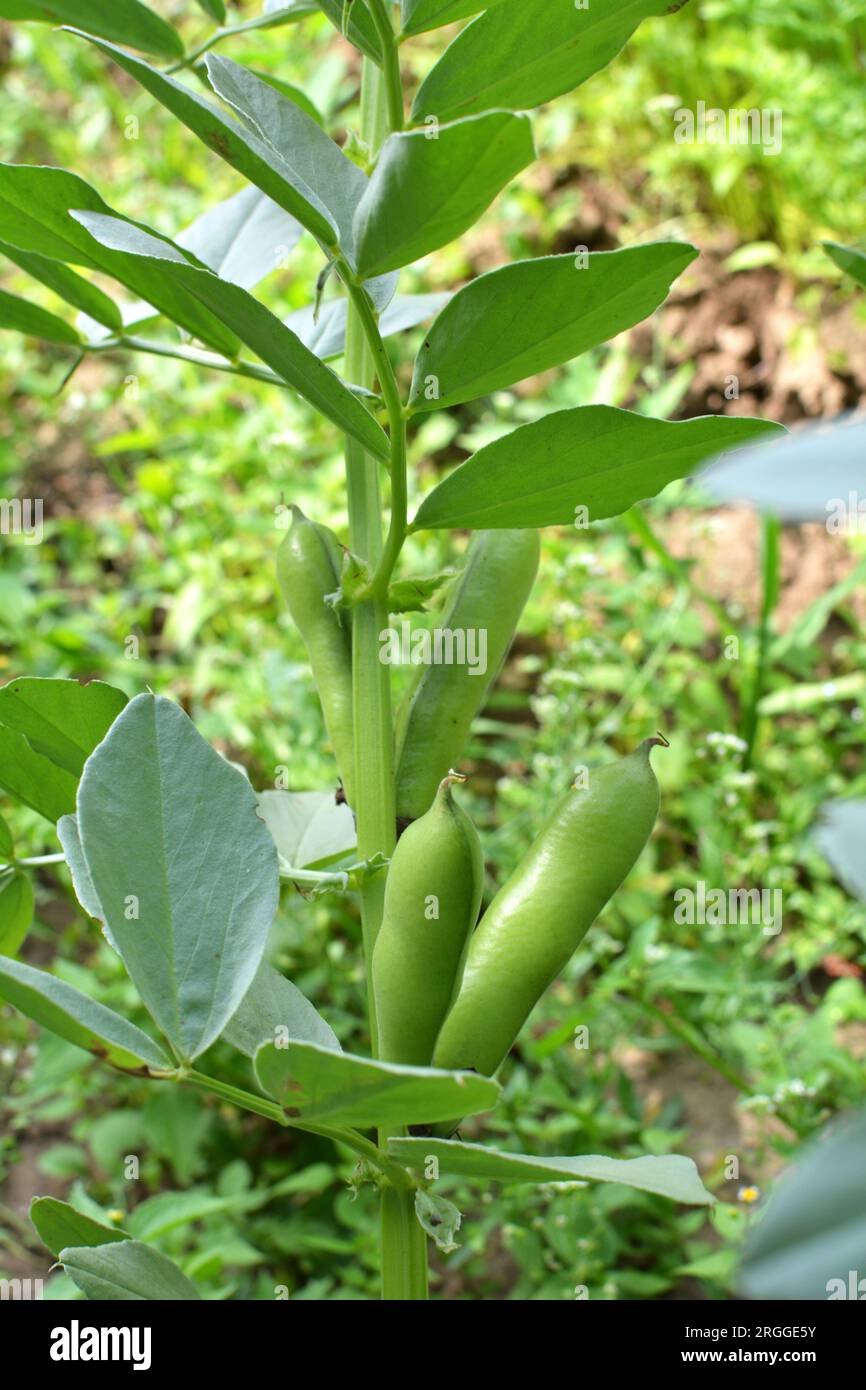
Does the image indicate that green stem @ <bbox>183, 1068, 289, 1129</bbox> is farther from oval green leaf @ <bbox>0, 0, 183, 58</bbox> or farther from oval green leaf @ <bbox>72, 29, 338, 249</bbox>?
oval green leaf @ <bbox>0, 0, 183, 58</bbox>

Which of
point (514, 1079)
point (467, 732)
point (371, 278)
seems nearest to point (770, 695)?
point (514, 1079)

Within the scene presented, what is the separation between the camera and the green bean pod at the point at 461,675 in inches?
23.5

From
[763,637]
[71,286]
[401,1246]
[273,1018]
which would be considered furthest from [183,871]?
[763,637]

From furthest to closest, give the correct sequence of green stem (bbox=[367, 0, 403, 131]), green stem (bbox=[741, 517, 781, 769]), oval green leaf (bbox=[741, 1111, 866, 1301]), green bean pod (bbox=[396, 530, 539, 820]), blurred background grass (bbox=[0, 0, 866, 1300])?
1. green stem (bbox=[741, 517, 781, 769])
2. blurred background grass (bbox=[0, 0, 866, 1300])
3. green bean pod (bbox=[396, 530, 539, 820])
4. green stem (bbox=[367, 0, 403, 131])
5. oval green leaf (bbox=[741, 1111, 866, 1301])

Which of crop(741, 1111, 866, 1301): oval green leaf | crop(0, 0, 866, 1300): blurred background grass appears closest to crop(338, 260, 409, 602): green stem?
crop(741, 1111, 866, 1301): oval green leaf

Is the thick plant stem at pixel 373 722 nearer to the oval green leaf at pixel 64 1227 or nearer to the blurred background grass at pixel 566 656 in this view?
the oval green leaf at pixel 64 1227

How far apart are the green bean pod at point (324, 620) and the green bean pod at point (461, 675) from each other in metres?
0.03

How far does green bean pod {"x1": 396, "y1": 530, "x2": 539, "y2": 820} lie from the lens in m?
0.60

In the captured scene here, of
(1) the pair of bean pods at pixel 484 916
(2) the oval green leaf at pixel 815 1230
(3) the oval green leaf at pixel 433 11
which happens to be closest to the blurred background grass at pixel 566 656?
(3) the oval green leaf at pixel 433 11

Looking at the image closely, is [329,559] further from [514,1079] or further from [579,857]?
[514,1079]

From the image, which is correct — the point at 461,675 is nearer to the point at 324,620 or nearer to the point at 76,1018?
the point at 324,620

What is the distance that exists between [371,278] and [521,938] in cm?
27

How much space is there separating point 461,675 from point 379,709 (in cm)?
5

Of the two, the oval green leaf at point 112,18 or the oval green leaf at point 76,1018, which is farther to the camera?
the oval green leaf at point 112,18
